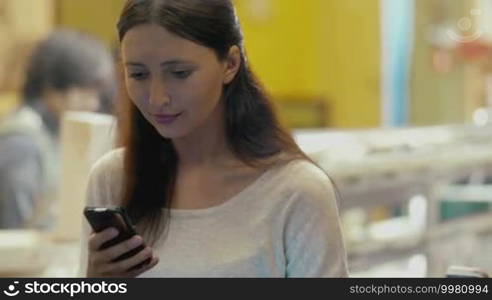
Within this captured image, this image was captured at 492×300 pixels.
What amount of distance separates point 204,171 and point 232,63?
157mm

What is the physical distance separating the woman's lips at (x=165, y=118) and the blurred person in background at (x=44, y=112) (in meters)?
2.08

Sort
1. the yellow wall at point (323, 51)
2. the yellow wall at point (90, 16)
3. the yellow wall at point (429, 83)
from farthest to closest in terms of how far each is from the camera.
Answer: the yellow wall at point (323, 51), the yellow wall at point (429, 83), the yellow wall at point (90, 16)

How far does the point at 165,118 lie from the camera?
4.12 feet

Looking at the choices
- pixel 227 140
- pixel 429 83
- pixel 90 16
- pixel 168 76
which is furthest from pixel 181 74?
pixel 429 83

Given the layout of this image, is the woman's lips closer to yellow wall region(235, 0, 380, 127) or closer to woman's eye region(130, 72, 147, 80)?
woman's eye region(130, 72, 147, 80)

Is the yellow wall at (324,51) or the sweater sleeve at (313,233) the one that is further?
the yellow wall at (324,51)

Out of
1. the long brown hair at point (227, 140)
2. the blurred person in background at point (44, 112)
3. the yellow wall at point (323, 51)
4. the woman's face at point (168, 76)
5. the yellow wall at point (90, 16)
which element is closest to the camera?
the woman's face at point (168, 76)

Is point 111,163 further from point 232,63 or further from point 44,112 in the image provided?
point 44,112

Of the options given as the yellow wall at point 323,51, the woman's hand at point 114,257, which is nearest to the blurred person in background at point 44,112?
the woman's hand at point 114,257

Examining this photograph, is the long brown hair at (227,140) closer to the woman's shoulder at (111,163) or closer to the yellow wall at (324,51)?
the woman's shoulder at (111,163)

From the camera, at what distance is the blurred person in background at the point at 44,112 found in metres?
3.34

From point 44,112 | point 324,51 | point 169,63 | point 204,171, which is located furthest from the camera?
point 324,51

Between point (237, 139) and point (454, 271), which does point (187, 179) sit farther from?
point (454, 271)

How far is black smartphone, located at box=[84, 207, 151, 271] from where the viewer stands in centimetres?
123
